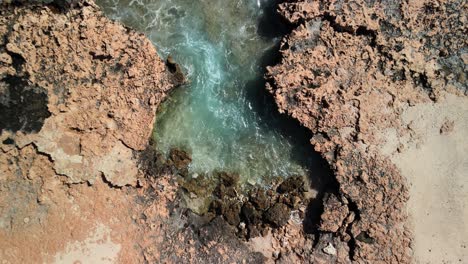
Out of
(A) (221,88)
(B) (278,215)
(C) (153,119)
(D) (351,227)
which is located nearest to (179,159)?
(C) (153,119)

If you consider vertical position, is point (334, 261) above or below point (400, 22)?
below

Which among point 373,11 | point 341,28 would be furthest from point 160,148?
point 373,11

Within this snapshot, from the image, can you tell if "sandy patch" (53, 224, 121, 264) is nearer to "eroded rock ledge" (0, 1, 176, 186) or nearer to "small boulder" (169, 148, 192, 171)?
"eroded rock ledge" (0, 1, 176, 186)

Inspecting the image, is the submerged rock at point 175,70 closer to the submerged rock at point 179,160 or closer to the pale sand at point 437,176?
the submerged rock at point 179,160

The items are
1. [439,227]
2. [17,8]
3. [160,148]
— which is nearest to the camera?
[17,8]

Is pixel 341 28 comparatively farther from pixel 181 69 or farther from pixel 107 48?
pixel 107 48

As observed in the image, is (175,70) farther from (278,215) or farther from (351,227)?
(351,227)
